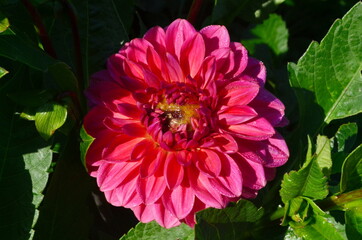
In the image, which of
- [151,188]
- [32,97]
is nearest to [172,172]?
[151,188]

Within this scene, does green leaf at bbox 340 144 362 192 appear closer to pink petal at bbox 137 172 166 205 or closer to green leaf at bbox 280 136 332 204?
green leaf at bbox 280 136 332 204

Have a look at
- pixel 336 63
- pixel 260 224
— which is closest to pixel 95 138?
pixel 260 224

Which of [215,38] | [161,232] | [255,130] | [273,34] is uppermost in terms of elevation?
[215,38]

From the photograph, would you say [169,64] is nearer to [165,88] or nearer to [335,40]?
[165,88]

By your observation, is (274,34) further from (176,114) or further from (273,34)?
(176,114)

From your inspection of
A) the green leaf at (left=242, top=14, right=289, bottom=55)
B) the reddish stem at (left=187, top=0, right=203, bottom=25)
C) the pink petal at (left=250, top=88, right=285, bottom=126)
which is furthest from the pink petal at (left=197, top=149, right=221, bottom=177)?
the green leaf at (left=242, top=14, right=289, bottom=55)

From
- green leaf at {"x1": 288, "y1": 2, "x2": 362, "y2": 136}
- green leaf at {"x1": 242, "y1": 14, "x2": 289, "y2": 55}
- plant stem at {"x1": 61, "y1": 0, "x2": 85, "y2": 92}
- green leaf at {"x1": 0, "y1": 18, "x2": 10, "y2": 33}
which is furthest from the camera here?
green leaf at {"x1": 242, "y1": 14, "x2": 289, "y2": 55}
